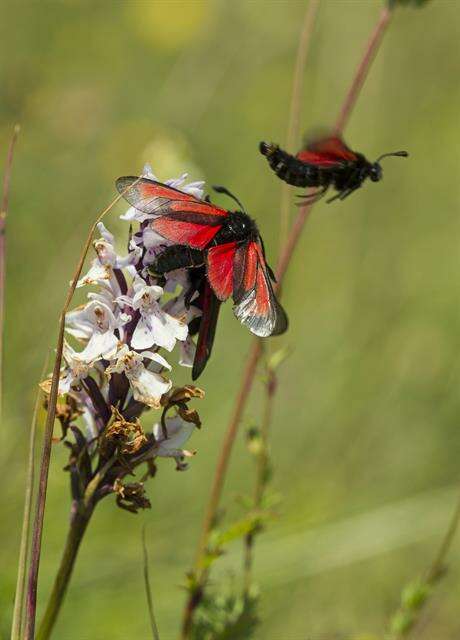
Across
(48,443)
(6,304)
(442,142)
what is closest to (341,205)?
(442,142)

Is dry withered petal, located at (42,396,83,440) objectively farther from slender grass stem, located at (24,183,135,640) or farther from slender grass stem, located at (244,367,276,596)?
slender grass stem, located at (244,367,276,596)

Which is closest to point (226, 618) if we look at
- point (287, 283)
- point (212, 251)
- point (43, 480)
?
point (43, 480)

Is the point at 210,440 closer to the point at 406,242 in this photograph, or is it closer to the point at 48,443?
the point at 406,242

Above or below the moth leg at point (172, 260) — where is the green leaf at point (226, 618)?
below

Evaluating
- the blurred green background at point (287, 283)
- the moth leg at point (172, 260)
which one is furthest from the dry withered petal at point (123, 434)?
the blurred green background at point (287, 283)

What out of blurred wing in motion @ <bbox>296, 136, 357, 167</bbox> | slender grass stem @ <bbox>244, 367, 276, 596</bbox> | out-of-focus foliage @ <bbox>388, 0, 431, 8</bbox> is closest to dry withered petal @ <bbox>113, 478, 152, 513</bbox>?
slender grass stem @ <bbox>244, 367, 276, 596</bbox>

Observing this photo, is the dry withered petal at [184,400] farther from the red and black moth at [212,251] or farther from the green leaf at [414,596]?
the green leaf at [414,596]

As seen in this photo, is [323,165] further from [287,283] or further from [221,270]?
[287,283]
